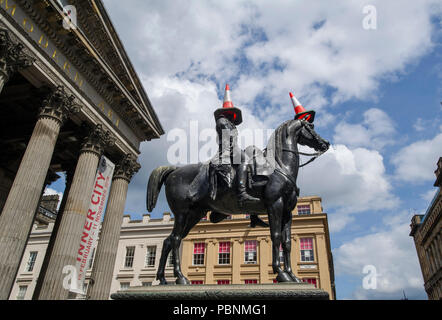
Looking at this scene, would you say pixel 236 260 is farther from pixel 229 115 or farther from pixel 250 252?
pixel 229 115

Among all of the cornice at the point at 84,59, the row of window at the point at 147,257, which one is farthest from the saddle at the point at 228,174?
the row of window at the point at 147,257

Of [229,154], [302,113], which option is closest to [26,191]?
[229,154]

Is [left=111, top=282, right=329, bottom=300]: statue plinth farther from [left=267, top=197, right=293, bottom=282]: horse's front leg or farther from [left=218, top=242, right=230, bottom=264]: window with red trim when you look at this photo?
[left=218, top=242, right=230, bottom=264]: window with red trim

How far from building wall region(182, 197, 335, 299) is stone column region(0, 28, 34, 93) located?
23566 mm

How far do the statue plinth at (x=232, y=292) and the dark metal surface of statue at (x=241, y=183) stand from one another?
53 centimetres

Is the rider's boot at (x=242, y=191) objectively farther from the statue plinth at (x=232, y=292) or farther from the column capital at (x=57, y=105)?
the column capital at (x=57, y=105)

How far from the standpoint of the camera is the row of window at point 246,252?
28.4 meters

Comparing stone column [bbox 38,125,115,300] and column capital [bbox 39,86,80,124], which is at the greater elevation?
column capital [bbox 39,86,80,124]

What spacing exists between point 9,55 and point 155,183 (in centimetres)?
1024

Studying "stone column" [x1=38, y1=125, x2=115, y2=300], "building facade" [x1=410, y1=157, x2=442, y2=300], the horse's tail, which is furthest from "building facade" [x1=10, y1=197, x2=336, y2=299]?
"building facade" [x1=410, y1=157, x2=442, y2=300]

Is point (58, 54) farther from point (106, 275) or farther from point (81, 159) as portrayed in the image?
point (106, 275)

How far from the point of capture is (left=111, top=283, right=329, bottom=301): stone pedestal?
3666 millimetres
